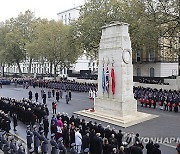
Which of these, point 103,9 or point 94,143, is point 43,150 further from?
point 103,9

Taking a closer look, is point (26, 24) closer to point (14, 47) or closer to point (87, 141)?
point (14, 47)

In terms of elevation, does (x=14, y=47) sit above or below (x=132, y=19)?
below

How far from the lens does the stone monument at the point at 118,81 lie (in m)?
18.4

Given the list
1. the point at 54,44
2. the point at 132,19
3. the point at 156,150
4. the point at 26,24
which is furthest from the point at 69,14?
the point at 156,150

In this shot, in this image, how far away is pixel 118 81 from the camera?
1867 centimetres

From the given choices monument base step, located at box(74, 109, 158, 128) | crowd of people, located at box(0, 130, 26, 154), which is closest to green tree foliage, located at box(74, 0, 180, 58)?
monument base step, located at box(74, 109, 158, 128)

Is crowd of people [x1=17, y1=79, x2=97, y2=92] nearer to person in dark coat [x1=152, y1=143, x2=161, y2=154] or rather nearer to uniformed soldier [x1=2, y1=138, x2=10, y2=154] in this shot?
uniformed soldier [x1=2, y1=138, x2=10, y2=154]

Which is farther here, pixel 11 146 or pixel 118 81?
pixel 118 81

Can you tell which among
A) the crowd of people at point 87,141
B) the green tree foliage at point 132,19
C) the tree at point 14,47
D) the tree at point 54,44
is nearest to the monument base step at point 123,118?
the crowd of people at point 87,141

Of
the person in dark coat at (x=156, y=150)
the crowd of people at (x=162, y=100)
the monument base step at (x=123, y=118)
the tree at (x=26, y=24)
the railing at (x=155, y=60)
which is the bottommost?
the monument base step at (x=123, y=118)

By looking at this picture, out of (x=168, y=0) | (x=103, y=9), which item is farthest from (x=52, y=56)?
(x=168, y=0)

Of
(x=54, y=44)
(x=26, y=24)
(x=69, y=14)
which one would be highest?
(x=69, y=14)

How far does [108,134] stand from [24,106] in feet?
26.0

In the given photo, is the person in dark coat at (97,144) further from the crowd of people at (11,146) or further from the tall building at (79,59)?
the tall building at (79,59)
